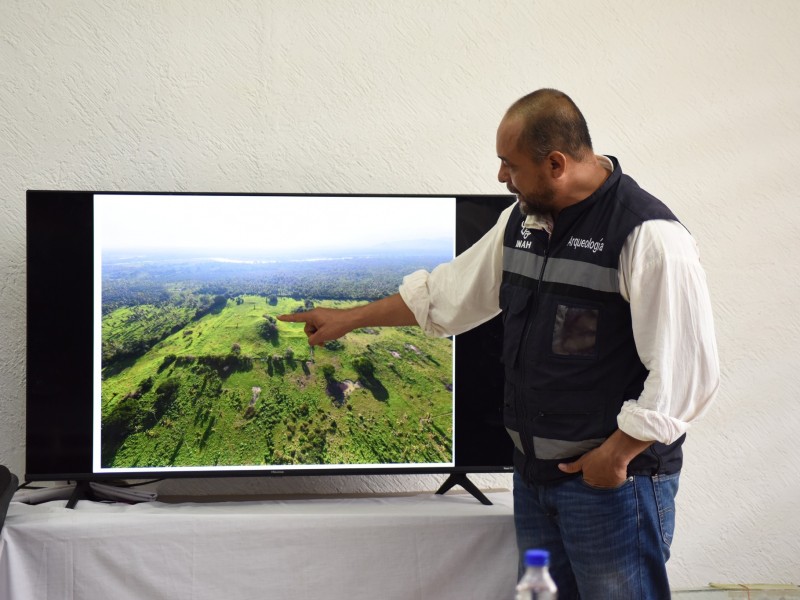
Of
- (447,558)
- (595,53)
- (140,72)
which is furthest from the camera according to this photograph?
(595,53)

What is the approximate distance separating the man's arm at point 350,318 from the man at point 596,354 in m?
0.42

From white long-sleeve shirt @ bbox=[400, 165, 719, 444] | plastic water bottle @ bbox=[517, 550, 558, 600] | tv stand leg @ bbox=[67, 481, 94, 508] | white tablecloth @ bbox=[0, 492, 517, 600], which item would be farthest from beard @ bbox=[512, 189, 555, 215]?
tv stand leg @ bbox=[67, 481, 94, 508]

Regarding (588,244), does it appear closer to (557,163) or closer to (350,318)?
(557,163)

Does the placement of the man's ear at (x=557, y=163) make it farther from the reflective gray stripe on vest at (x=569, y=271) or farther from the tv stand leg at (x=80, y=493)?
the tv stand leg at (x=80, y=493)

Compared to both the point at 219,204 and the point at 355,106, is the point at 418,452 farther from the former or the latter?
the point at 355,106

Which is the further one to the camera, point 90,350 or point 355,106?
point 355,106

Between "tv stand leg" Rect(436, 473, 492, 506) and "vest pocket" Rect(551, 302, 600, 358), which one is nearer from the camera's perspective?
"vest pocket" Rect(551, 302, 600, 358)

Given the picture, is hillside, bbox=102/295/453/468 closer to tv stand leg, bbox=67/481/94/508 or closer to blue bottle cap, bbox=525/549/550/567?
tv stand leg, bbox=67/481/94/508

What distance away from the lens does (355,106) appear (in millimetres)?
2760

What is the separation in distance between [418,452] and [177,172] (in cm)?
117

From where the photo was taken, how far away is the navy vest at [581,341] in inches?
71.1

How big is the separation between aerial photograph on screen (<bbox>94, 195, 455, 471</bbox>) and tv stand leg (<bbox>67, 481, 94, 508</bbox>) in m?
0.08

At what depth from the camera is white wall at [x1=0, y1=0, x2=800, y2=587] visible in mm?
2633

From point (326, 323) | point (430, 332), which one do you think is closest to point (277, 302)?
point (326, 323)
